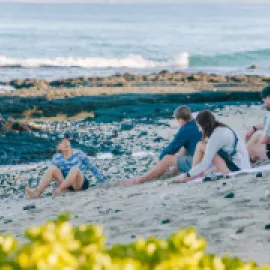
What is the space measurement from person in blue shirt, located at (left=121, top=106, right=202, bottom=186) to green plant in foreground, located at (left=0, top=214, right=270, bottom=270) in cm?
711

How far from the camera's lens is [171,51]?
6041 centimetres

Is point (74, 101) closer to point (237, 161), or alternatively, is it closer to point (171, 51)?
point (237, 161)

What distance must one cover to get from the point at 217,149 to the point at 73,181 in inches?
82.2

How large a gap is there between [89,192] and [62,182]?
0.42 m

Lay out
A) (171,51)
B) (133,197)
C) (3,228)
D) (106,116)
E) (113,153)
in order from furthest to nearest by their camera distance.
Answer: (171,51) → (106,116) → (113,153) → (133,197) → (3,228)

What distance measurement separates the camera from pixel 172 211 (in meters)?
7.80

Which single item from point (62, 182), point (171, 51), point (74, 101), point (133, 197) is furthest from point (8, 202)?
point (171, 51)

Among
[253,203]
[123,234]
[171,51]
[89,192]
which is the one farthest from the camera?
[171,51]

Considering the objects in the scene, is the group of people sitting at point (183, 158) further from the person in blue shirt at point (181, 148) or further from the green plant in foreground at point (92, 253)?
the green plant in foreground at point (92, 253)

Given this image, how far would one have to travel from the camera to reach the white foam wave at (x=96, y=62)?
150ft

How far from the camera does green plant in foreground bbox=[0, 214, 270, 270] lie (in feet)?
9.13

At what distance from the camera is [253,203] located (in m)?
7.56

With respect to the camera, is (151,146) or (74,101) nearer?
(151,146)

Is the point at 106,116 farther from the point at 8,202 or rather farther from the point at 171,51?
the point at 171,51
